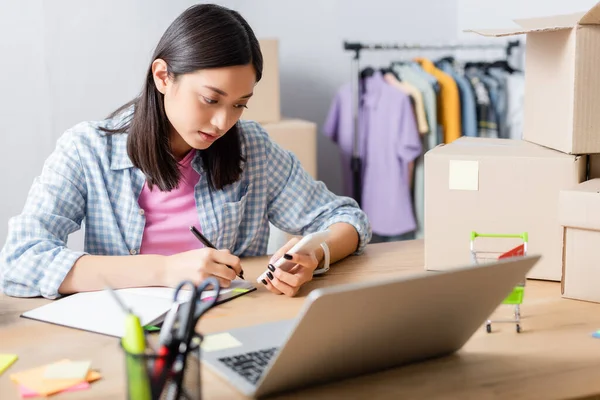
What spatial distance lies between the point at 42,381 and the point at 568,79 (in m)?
1.06

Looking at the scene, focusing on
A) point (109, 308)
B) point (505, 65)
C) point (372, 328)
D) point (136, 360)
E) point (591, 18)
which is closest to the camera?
point (136, 360)

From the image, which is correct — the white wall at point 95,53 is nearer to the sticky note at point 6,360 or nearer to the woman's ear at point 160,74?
the woman's ear at point 160,74

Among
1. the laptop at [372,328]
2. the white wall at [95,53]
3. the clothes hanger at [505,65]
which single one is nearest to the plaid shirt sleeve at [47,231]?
the laptop at [372,328]

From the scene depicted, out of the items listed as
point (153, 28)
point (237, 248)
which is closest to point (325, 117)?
point (153, 28)

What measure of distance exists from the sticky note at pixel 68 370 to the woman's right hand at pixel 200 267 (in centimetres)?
33

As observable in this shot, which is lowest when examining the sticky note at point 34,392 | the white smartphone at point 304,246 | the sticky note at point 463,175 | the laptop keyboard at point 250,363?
the sticky note at point 34,392

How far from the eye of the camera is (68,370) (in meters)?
1.03

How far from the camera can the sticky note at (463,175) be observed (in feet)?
4.99

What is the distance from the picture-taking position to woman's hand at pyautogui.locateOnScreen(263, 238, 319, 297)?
4.50 feet

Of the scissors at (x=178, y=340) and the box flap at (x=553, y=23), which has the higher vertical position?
the box flap at (x=553, y=23)

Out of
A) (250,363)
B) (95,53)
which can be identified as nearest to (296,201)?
(250,363)

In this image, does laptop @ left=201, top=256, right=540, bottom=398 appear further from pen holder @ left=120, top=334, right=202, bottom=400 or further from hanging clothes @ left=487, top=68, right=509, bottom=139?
hanging clothes @ left=487, top=68, right=509, bottom=139

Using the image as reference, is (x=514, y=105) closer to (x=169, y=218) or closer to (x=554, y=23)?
(x=554, y=23)

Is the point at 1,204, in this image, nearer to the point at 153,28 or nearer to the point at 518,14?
the point at 153,28
